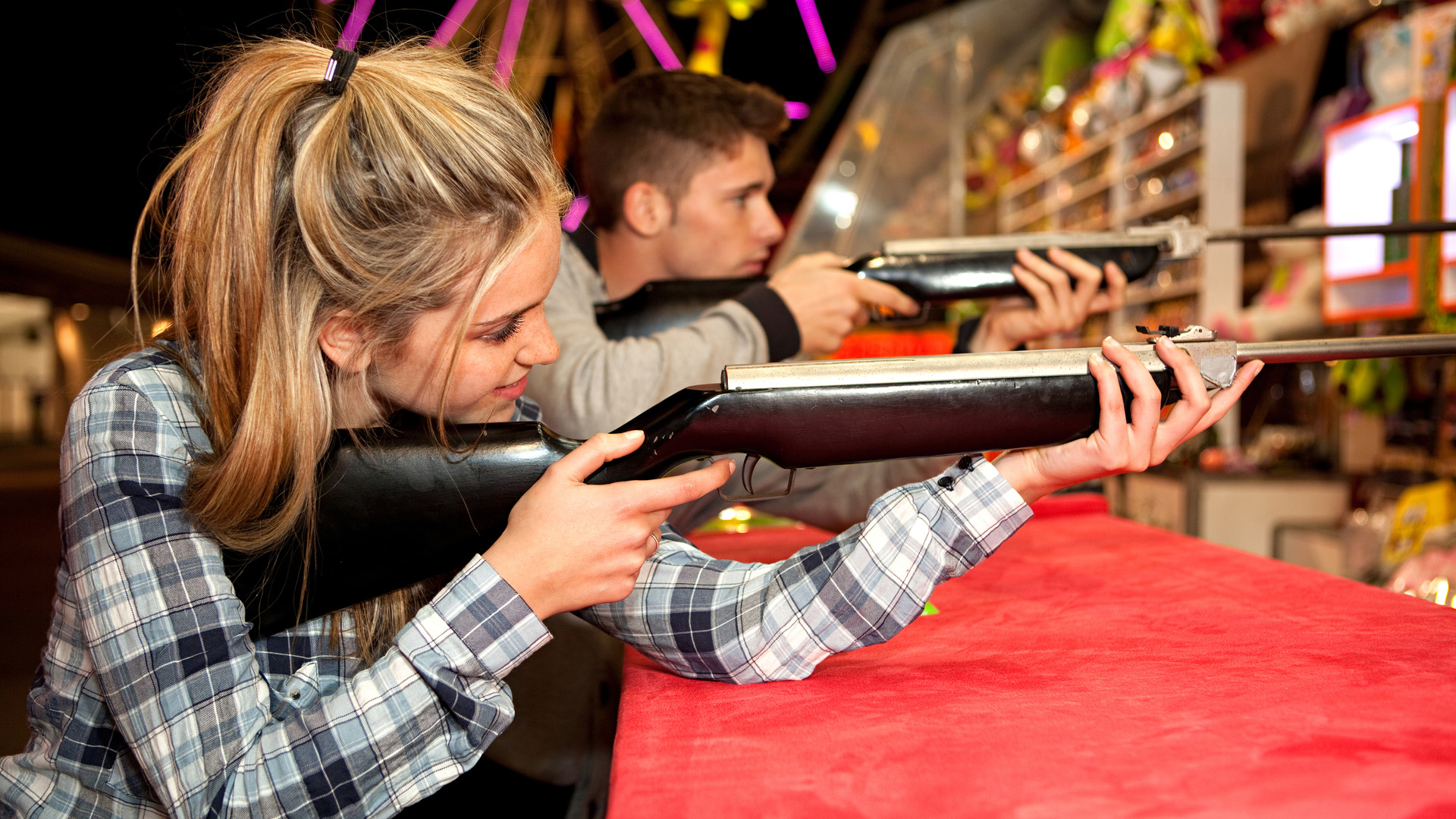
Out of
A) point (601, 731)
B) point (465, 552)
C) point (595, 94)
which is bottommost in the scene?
point (601, 731)

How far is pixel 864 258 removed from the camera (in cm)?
179

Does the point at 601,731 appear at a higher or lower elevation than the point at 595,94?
lower

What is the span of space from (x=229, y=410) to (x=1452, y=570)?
6.79 ft

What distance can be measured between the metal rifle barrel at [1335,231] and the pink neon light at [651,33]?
4571mm

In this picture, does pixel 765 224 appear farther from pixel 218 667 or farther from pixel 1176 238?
pixel 218 667

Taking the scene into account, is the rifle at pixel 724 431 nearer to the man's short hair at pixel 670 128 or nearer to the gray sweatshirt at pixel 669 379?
the gray sweatshirt at pixel 669 379

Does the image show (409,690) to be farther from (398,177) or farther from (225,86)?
(225,86)

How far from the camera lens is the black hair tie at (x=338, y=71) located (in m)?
0.97

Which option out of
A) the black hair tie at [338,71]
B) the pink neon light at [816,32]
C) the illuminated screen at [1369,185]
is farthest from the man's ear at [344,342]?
the pink neon light at [816,32]

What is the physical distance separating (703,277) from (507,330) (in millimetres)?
1036

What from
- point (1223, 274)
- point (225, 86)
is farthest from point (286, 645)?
point (1223, 274)

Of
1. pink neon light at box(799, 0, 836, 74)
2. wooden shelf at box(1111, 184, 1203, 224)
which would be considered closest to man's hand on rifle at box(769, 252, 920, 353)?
wooden shelf at box(1111, 184, 1203, 224)

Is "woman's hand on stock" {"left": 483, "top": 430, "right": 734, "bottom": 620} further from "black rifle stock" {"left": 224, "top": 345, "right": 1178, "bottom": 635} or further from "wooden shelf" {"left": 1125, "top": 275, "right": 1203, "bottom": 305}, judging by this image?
"wooden shelf" {"left": 1125, "top": 275, "right": 1203, "bottom": 305}

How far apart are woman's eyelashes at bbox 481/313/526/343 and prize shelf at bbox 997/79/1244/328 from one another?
128 inches
